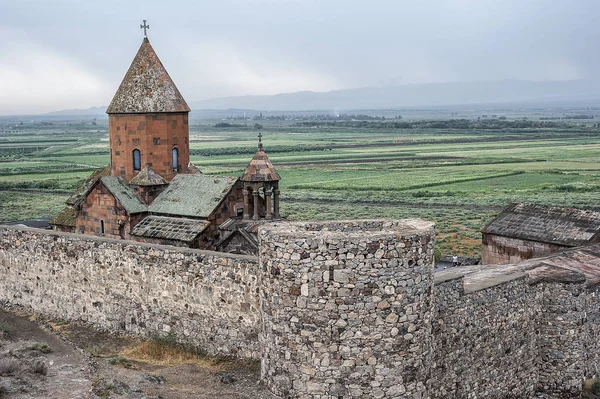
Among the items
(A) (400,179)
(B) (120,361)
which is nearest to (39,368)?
(B) (120,361)

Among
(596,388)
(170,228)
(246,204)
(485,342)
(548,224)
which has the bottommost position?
(596,388)

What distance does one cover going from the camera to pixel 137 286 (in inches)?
480

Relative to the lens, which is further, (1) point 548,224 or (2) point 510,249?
(2) point 510,249

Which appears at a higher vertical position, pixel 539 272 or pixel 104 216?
pixel 539 272

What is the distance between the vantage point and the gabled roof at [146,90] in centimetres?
1983

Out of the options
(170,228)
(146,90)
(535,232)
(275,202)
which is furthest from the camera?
(146,90)

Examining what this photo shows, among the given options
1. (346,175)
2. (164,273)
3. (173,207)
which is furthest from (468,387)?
(346,175)

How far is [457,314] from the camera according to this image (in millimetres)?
10258

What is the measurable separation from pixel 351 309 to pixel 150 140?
42.4 feet

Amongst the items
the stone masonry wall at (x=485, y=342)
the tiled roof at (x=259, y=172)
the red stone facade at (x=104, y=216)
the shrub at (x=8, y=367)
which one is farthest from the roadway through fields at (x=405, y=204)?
the shrub at (x=8, y=367)

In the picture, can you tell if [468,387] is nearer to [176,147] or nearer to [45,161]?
[176,147]

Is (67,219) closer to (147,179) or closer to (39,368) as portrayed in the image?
(147,179)

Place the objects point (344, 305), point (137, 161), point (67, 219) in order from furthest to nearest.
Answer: point (67, 219)
point (137, 161)
point (344, 305)

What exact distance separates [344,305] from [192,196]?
10811mm
